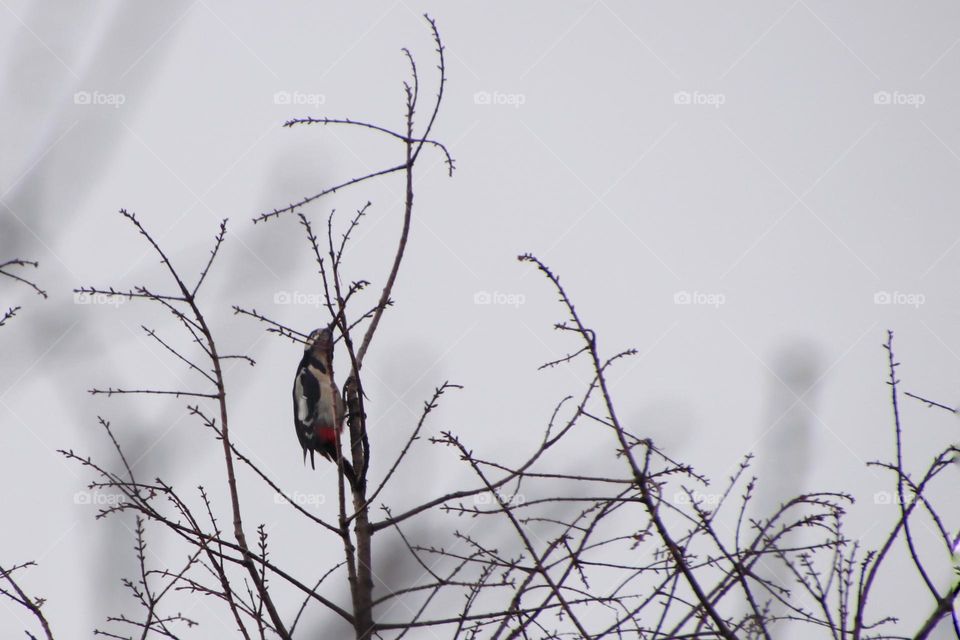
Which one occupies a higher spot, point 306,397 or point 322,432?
point 306,397

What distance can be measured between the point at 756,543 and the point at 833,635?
0.25 metres

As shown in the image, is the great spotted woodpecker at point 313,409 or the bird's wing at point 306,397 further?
the bird's wing at point 306,397

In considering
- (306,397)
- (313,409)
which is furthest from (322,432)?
(306,397)

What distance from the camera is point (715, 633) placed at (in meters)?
1.87

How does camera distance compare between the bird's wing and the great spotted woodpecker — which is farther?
the bird's wing

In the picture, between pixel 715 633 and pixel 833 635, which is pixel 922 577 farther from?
pixel 715 633

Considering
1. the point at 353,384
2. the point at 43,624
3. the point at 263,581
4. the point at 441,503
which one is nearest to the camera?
the point at 43,624

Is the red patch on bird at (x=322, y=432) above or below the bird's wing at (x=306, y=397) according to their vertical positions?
below

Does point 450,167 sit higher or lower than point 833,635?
higher

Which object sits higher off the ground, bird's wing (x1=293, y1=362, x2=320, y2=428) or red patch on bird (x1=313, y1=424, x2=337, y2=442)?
bird's wing (x1=293, y1=362, x2=320, y2=428)

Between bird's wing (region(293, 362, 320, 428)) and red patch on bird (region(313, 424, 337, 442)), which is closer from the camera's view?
red patch on bird (region(313, 424, 337, 442))

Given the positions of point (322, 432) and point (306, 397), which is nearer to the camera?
point (322, 432)

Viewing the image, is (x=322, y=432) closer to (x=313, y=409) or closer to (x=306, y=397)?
(x=313, y=409)

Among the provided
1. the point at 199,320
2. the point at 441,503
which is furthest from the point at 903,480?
the point at 199,320
